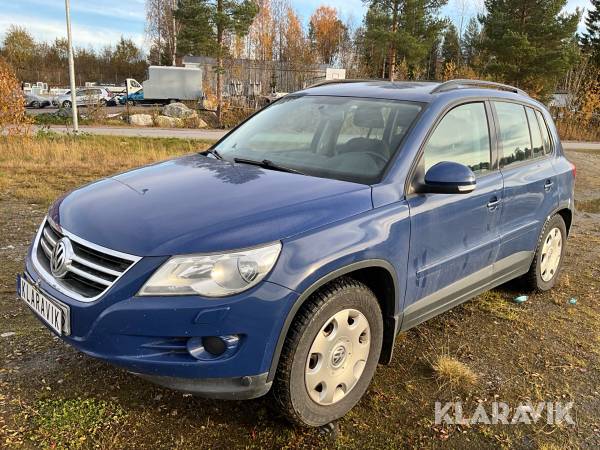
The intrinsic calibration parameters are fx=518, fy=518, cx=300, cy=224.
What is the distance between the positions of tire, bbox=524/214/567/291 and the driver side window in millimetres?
1226

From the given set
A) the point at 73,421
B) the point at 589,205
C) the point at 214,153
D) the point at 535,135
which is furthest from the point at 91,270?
the point at 589,205

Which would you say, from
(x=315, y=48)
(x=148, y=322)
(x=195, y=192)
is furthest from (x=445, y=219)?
(x=315, y=48)

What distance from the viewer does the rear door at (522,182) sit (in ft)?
12.6

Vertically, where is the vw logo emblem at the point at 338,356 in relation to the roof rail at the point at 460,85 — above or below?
below

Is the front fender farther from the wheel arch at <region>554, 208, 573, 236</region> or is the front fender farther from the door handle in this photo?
the wheel arch at <region>554, 208, 573, 236</region>

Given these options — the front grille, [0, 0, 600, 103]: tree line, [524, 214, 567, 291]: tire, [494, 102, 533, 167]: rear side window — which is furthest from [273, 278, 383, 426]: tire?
[0, 0, 600, 103]: tree line

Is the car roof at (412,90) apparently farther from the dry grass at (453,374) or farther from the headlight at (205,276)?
the headlight at (205,276)

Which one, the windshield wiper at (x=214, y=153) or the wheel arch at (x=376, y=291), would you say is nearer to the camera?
the wheel arch at (x=376, y=291)

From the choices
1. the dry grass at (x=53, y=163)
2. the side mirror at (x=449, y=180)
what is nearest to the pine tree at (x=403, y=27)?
the dry grass at (x=53, y=163)

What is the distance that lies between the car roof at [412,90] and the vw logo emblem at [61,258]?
2169mm

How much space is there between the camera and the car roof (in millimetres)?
3469

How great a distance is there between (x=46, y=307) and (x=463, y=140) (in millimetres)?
2729

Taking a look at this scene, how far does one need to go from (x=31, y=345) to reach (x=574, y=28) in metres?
34.4

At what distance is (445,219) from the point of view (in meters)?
3.15
